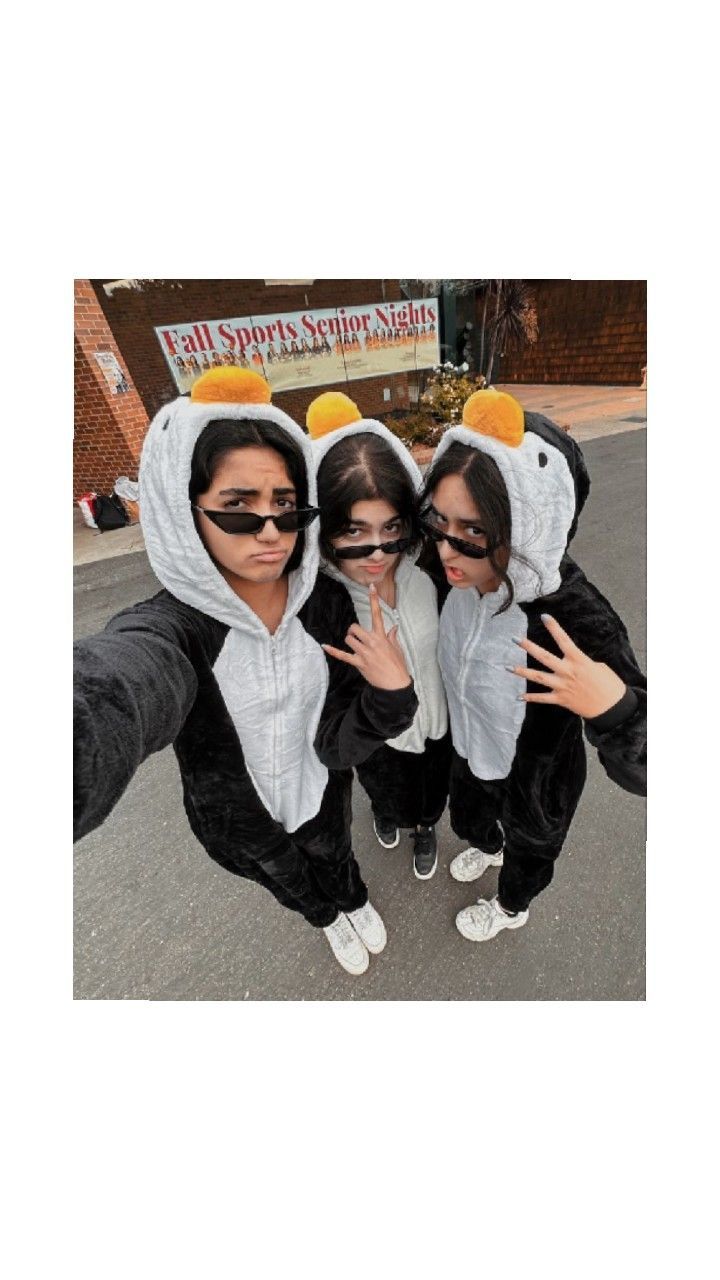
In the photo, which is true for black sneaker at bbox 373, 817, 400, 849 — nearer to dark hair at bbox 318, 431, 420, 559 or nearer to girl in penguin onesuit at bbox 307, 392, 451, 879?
girl in penguin onesuit at bbox 307, 392, 451, 879

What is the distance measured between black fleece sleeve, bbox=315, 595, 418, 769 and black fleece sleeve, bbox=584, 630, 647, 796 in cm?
42

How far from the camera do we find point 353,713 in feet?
3.52

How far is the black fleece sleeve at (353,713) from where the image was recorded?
0.99 metres

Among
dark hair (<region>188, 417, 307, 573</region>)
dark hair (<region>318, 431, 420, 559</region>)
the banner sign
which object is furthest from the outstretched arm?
the banner sign

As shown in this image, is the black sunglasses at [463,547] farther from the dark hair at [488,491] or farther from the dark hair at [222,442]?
the dark hair at [222,442]

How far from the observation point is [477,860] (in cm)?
175

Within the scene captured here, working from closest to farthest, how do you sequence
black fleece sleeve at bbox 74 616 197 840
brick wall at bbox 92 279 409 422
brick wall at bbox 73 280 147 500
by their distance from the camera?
black fleece sleeve at bbox 74 616 197 840, brick wall at bbox 73 280 147 500, brick wall at bbox 92 279 409 422

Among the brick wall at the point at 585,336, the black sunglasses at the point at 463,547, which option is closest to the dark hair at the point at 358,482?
the black sunglasses at the point at 463,547

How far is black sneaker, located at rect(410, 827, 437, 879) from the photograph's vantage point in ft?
5.69

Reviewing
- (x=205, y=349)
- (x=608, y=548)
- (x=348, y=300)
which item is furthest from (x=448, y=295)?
(x=608, y=548)

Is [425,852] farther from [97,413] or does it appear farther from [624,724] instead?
[97,413]

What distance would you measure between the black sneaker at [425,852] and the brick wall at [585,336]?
1.79 metres

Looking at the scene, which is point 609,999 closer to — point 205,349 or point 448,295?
point 448,295

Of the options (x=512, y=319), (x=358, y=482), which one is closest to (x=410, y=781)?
(x=358, y=482)
